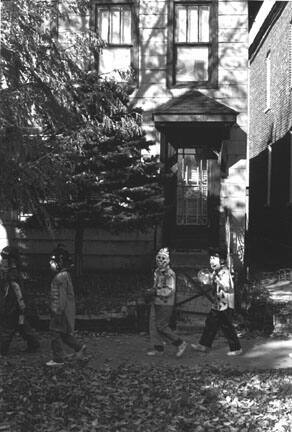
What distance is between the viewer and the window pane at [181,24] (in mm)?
13414

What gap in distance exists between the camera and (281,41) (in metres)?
17.0

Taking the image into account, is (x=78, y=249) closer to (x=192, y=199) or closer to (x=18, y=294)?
(x=192, y=199)

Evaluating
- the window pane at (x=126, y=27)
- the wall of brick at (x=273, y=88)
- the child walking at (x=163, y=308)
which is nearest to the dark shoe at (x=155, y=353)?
the child walking at (x=163, y=308)

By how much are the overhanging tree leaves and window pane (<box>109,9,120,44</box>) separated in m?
3.04

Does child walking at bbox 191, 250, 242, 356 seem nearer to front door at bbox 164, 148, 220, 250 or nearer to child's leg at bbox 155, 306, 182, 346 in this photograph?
child's leg at bbox 155, 306, 182, 346

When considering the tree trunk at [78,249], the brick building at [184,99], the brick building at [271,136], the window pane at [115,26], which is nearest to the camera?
the tree trunk at [78,249]

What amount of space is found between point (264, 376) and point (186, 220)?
7.41 metres

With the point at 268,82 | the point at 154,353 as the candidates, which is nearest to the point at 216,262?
the point at 154,353

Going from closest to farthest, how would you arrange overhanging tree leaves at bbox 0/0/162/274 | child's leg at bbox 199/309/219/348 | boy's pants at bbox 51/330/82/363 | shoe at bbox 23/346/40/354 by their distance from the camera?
overhanging tree leaves at bbox 0/0/162/274
boy's pants at bbox 51/330/82/363
child's leg at bbox 199/309/219/348
shoe at bbox 23/346/40/354

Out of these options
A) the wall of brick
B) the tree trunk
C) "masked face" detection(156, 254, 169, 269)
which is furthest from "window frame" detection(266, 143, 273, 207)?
"masked face" detection(156, 254, 169, 269)

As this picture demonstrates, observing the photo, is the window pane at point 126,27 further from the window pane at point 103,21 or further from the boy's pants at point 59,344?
the boy's pants at point 59,344

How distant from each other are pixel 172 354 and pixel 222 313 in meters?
0.91

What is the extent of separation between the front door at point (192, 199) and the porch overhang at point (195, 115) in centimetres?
122

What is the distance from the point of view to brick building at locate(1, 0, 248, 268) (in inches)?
518
